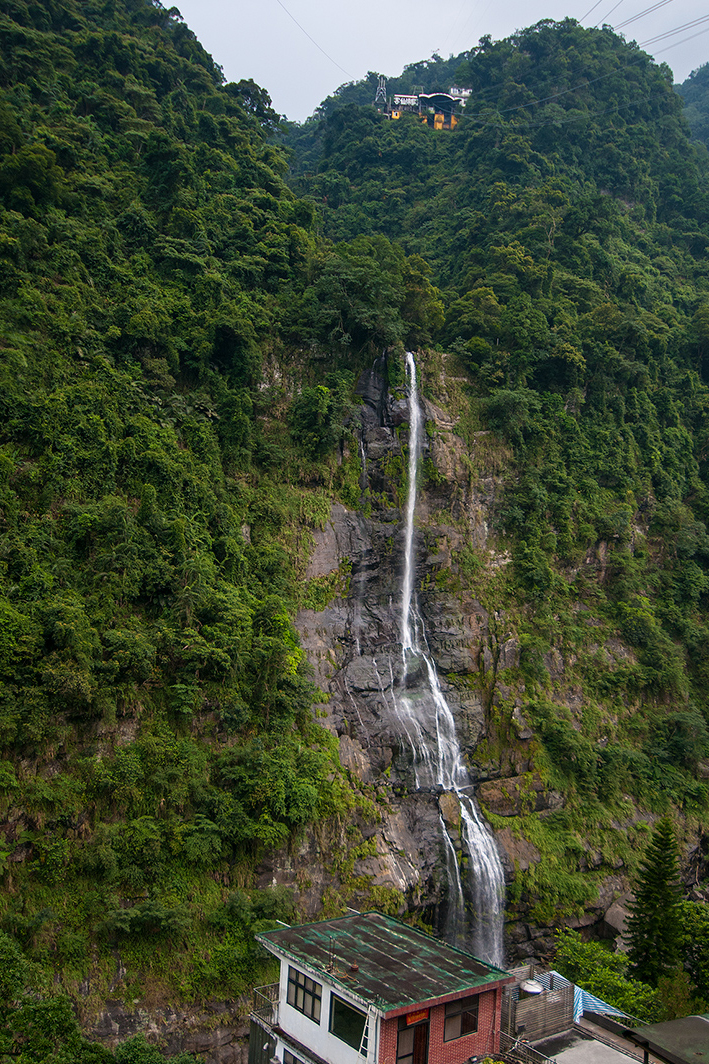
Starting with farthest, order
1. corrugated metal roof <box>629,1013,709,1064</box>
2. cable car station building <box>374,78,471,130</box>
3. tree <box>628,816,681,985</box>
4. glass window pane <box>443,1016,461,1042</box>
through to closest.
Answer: cable car station building <box>374,78,471,130</box> < tree <box>628,816,681,985</box> < glass window pane <box>443,1016,461,1042</box> < corrugated metal roof <box>629,1013,709,1064</box>

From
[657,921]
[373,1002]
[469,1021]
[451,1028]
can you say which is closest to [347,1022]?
[373,1002]

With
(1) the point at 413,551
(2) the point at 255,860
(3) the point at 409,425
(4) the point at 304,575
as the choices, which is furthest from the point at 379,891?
(3) the point at 409,425

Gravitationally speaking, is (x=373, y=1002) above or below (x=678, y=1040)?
above

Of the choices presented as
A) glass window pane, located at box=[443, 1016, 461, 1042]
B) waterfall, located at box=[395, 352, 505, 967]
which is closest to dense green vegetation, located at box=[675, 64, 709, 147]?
waterfall, located at box=[395, 352, 505, 967]

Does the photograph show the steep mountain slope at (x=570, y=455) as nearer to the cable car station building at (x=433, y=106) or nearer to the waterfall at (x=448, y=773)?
the waterfall at (x=448, y=773)

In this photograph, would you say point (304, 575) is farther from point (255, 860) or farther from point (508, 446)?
point (508, 446)

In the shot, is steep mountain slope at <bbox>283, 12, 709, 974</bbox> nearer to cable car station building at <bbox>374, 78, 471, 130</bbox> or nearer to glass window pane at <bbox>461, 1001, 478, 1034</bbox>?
cable car station building at <bbox>374, 78, 471, 130</bbox>

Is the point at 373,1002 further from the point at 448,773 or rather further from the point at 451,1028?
the point at 448,773
